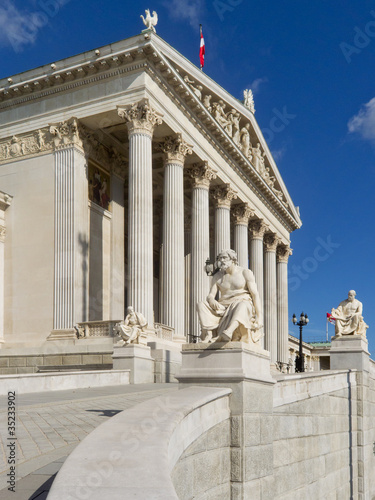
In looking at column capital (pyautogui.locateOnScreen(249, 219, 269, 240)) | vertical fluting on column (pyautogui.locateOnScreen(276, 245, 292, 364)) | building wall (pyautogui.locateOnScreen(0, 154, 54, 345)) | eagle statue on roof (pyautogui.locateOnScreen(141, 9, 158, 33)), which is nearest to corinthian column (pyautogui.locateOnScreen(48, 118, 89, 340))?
building wall (pyautogui.locateOnScreen(0, 154, 54, 345))

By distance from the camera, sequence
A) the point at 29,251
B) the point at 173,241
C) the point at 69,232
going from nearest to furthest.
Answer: the point at 69,232 → the point at 29,251 → the point at 173,241

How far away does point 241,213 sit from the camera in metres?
44.9

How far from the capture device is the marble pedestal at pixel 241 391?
32.6 feet

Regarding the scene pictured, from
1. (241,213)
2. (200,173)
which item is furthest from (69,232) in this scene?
(241,213)

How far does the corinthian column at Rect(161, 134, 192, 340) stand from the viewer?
103 ft

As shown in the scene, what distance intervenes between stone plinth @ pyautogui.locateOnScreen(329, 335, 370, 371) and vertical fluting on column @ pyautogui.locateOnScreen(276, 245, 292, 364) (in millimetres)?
31304

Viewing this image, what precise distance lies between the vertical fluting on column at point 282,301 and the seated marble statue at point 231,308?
42.7m

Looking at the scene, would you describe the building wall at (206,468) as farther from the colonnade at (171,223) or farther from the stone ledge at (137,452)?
the colonnade at (171,223)

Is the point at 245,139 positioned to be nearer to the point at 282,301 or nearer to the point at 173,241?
the point at 173,241

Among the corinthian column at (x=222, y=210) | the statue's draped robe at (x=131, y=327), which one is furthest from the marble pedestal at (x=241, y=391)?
the corinthian column at (x=222, y=210)

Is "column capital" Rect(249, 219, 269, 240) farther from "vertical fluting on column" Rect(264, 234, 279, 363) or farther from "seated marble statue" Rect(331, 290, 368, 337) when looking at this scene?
"seated marble statue" Rect(331, 290, 368, 337)

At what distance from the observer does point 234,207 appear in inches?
1767

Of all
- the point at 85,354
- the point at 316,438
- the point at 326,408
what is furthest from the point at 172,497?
the point at 85,354

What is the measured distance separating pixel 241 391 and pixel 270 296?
42.0 m
